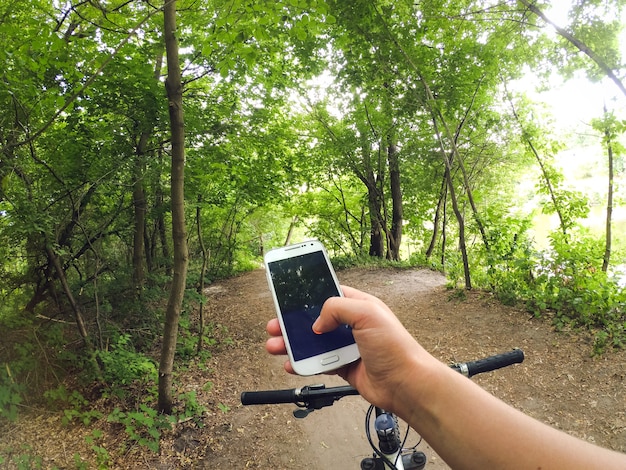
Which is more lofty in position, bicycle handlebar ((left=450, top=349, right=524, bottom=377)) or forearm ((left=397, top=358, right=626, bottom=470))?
forearm ((left=397, top=358, right=626, bottom=470))

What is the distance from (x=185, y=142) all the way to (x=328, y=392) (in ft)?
18.1

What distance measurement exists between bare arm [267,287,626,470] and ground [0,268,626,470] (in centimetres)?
342

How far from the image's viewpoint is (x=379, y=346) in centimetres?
133

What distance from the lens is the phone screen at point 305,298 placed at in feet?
5.47

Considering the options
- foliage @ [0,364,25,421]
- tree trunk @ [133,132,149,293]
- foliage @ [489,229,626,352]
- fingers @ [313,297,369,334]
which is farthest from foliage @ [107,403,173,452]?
foliage @ [489,229,626,352]

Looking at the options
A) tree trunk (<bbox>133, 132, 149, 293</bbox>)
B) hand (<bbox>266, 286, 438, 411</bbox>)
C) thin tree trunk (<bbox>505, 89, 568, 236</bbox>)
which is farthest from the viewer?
thin tree trunk (<bbox>505, 89, 568, 236</bbox>)

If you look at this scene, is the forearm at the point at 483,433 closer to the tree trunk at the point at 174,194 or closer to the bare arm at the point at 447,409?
the bare arm at the point at 447,409

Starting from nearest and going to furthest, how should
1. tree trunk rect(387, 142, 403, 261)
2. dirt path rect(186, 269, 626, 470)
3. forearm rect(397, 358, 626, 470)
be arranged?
forearm rect(397, 358, 626, 470), dirt path rect(186, 269, 626, 470), tree trunk rect(387, 142, 403, 261)

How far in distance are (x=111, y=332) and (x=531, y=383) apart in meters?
6.27

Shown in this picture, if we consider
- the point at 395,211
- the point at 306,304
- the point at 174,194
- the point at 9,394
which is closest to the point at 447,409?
the point at 306,304

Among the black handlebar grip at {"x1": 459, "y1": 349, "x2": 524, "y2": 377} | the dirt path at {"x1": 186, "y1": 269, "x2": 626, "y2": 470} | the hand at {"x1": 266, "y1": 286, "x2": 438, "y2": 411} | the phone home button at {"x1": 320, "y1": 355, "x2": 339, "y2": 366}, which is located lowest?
the dirt path at {"x1": 186, "y1": 269, "x2": 626, "y2": 470}

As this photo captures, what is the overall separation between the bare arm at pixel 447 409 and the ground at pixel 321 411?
11.2 ft

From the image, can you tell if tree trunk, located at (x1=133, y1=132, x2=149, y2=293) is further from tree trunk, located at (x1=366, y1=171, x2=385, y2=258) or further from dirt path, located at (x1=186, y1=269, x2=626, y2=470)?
tree trunk, located at (x1=366, y1=171, x2=385, y2=258)

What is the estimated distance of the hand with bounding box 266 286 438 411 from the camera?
127cm
